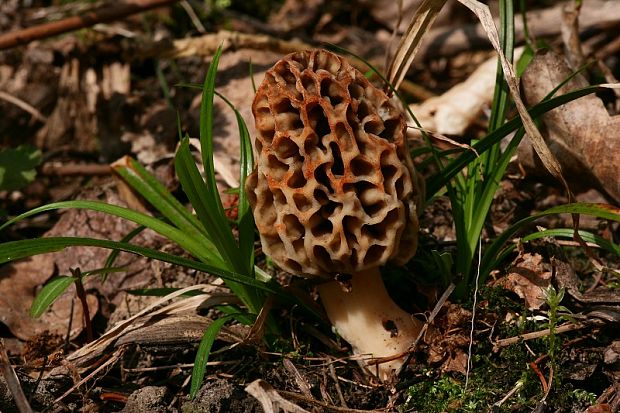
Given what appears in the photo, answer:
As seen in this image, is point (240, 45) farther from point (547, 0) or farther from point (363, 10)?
point (547, 0)

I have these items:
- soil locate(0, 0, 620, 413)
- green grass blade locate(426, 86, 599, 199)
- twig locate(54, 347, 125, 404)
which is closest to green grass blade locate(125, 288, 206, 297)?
soil locate(0, 0, 620, 413)

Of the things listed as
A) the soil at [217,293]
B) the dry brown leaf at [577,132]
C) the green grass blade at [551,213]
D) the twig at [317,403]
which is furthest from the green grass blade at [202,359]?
the dry brown leaf at [577,132]

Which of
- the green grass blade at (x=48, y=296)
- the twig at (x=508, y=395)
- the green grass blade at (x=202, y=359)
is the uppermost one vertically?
the green grass blade at (x=48, y=296)

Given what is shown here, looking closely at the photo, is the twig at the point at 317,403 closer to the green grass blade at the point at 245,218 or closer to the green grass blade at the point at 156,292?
the green grass blade at the point at 245,218

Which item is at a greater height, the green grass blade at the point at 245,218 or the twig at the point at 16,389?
the green grass blade at the point at 245,218

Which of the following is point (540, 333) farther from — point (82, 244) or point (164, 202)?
point (82, 244)

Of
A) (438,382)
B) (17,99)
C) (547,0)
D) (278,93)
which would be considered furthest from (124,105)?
(547,0)

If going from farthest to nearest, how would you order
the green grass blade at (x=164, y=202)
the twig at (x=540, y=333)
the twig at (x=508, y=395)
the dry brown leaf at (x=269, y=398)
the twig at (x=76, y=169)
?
the twig at (x=76, y=169)
the green grass blade at (x=164, y=202)
the twig at (x=540, y=333)
the twig at (x=508, y=395)
the dry brown leaf at (x=269, y=398)
